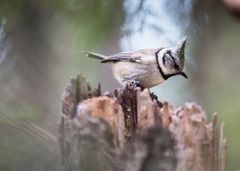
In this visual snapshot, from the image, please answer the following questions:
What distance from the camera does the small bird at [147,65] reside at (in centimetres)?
76

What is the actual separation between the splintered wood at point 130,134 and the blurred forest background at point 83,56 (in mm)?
82

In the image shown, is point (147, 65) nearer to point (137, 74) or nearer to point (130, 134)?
point (137, 74)

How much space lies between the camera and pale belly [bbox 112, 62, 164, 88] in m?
0.77

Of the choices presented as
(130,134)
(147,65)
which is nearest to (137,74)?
(147,65)

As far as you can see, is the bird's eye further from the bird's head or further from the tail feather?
the tail feather

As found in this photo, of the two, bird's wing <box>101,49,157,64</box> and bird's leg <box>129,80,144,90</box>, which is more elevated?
bird's wing <box>101,49,157,64</box>

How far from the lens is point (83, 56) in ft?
2.68

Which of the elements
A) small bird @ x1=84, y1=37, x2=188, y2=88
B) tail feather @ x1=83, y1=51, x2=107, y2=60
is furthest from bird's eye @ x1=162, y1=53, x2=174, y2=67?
tail feather @ x1=83, y1=51, x2=107, y2=60

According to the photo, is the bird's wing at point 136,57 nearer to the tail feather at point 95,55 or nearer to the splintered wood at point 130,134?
the tail feather at point 95,55

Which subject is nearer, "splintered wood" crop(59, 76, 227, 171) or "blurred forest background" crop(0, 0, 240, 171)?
"splintered wood" crop(59, 76, 227, 171)

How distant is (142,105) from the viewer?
653mm

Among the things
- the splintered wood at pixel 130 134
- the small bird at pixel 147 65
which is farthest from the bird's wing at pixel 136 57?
the splintered wood at pixel 130 134

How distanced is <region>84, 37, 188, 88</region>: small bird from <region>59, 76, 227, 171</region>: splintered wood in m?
0.09

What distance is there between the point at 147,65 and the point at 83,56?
11 centimetres
